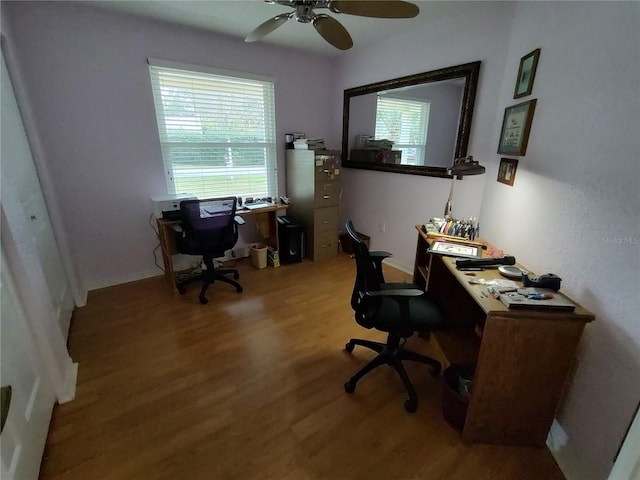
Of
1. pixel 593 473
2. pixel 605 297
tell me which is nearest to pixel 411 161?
pixel 605 297

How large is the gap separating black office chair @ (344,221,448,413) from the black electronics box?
184 cm

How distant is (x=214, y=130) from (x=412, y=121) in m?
2.13

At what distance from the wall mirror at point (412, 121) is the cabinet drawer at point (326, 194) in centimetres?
46

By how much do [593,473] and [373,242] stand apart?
9.08ft

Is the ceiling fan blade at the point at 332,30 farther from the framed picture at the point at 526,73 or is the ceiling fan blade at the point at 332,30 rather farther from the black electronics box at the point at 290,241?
the black electronics box at the point at 290,241

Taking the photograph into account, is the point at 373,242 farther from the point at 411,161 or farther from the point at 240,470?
the point at 240,470

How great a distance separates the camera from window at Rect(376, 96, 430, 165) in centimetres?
293

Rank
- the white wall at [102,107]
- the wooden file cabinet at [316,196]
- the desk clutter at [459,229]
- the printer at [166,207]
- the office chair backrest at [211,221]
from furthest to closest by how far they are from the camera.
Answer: the wooden file cabinet at [316,196] < the printer at [166,207] < the office chair backrest at [211,221] < the white wall at [102,107] < the desk clutter at [459,229]

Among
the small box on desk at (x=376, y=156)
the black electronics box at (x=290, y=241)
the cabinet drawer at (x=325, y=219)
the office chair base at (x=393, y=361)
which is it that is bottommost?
the office chair base at (x=393, y=361)

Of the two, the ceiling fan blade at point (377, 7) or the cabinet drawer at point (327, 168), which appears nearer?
the ceiling fan blade at point (377, 7)

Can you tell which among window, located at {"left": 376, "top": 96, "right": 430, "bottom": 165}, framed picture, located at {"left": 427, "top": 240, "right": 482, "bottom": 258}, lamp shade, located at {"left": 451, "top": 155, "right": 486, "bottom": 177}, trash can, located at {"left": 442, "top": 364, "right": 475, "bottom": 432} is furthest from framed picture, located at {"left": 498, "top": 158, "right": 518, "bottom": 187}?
trash can, located at {"left": 442, "top": 364, "right": 475, "bottom": 432}

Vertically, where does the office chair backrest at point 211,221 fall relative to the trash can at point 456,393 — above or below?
above

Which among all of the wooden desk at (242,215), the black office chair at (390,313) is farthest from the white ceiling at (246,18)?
the black office chair at (390,313)

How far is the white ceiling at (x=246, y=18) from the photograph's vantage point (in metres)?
2.28
